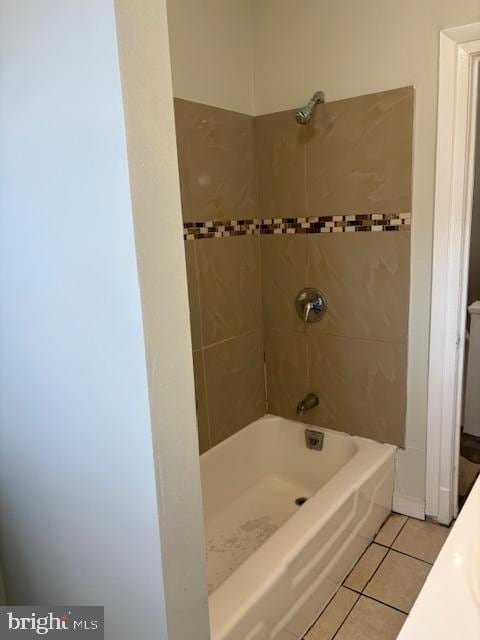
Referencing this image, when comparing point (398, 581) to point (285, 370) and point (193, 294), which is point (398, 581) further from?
point (193, 294)

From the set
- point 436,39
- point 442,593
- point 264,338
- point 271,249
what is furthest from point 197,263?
point 442,593

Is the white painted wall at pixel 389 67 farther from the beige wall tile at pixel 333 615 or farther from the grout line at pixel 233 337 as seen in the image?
the grout line at pixel 233 337

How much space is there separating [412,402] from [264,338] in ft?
2.68

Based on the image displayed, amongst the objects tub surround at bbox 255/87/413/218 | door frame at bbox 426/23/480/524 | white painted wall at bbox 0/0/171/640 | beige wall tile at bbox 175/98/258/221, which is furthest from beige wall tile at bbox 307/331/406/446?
white painted wall at bbox 0/0/171/640

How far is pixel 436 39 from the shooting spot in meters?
1.89

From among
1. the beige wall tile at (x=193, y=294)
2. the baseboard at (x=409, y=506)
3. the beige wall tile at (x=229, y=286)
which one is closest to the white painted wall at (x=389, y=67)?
the baseboard at (x=409, y=506)

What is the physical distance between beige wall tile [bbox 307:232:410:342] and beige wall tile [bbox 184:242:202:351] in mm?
587

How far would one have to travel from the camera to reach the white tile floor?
1.75m

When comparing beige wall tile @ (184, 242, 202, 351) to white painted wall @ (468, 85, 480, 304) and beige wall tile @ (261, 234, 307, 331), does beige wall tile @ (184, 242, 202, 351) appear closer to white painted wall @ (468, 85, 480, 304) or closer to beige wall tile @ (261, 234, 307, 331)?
beige wall tile @ (261, 234, 307, 331)

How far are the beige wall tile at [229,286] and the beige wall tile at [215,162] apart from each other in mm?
137

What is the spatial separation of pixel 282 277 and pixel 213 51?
1074 millimetres

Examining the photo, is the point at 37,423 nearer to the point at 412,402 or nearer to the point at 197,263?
the point at 197,263

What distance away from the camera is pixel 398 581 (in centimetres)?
196

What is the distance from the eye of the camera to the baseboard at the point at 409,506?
2.31 meters
